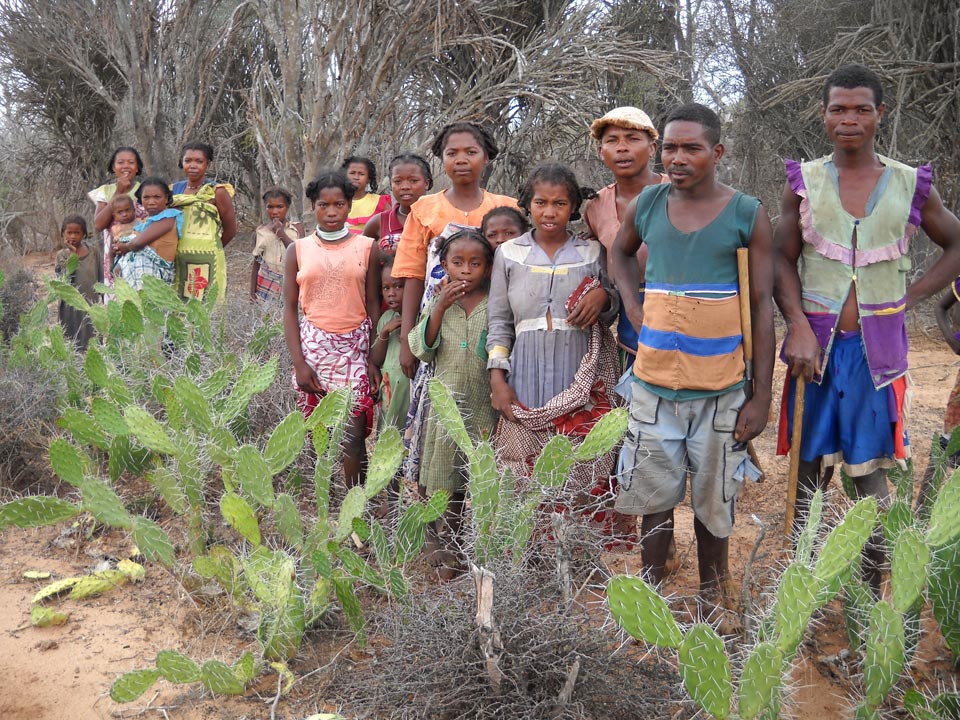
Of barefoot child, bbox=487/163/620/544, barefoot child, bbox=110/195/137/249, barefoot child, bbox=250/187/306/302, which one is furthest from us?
barefoot child, bbox=250/187/306/302

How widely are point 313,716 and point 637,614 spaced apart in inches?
38.7

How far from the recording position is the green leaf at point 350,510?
268cm

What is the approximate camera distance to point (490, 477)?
2467 mm

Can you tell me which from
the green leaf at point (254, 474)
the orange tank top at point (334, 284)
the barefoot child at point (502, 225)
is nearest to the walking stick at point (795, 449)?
the barefoot child at point (502, 225)

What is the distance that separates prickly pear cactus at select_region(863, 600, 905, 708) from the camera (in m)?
1.97

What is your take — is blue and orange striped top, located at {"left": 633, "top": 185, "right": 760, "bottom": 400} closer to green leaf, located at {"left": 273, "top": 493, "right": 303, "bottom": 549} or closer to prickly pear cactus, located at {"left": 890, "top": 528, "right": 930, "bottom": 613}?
prickly pear cactus, located at {"left": 890, "top": 528, "right": 930, "bottom": 613}

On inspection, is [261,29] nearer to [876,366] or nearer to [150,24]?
[150,24]

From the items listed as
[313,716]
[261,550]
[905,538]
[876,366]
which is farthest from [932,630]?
[261,550]

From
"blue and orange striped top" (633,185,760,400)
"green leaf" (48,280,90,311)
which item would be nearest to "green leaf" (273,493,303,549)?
"blue and orange striped top" (633,185,760,400)

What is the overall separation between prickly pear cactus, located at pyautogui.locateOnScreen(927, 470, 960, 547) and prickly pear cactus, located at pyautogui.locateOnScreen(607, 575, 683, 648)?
2.31 feet

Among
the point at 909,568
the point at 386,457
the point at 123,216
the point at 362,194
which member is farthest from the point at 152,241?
the point at 909,568

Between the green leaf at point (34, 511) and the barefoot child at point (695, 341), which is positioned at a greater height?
the barefoot child at point (695, 341)

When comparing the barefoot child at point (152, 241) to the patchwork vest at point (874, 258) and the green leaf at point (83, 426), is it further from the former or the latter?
the patchwork vest at point (874, 258)

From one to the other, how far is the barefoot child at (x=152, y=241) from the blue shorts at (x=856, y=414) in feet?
13.2
